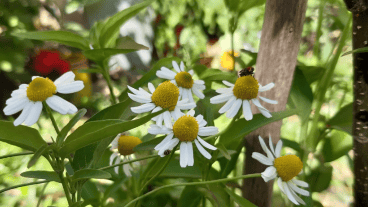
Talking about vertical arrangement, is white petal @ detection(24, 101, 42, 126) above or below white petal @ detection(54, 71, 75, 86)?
below

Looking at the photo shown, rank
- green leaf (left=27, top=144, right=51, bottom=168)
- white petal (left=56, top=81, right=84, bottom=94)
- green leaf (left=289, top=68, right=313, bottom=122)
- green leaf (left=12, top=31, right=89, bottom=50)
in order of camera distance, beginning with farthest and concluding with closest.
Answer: green leaf (left=289, top=68, right=313, bottom=122) → green leaf (left=12, top=31, right=89, bottom=50) → white petal (left=56, top=81, right=84, bottom=94) → green leaf (left=27, top=144, right=51, bottom=168)

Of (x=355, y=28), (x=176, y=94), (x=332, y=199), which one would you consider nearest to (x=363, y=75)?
(x=355, y=28)

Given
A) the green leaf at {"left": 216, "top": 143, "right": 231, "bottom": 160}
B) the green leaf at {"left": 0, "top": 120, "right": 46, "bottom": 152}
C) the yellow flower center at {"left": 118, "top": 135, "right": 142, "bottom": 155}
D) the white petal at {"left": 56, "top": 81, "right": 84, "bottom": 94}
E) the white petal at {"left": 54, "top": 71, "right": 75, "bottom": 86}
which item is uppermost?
the white petal at {"left": 54, "top": 71, "right": 75, "bottom": 86}

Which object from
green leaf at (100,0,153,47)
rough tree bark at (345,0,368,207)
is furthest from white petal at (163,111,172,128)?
rough tree bark at (345,0,368,207)

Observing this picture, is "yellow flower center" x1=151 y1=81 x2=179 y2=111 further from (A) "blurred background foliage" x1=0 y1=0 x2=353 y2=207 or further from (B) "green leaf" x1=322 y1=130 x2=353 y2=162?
(B) "green leaf" x1=322 y1=130 x2=353 y2=162

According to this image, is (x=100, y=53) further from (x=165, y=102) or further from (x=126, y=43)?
(x=165, y=102)
